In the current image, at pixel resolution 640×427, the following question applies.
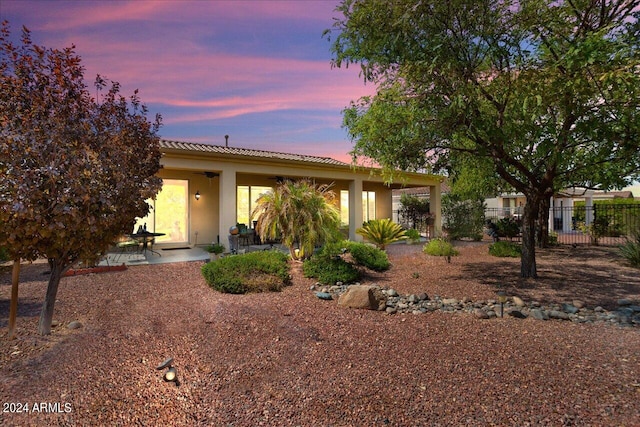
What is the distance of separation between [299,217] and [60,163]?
5.58 m

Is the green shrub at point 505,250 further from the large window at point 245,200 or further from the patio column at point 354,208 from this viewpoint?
the large window at point 245,200

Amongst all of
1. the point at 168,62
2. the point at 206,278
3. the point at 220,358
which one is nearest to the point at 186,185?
the point at 168,62

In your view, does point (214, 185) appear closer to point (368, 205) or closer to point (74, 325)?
point (368, 205)

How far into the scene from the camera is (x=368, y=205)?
2131cm

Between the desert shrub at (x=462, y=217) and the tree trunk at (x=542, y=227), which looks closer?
the tree trunk at (x=542, y=227)

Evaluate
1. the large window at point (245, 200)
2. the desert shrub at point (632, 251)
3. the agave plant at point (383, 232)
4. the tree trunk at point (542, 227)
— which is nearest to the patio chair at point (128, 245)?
the large window at point (245, 200)

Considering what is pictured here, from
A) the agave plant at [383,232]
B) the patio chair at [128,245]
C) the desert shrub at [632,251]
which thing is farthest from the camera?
the agave plant at [383,232]

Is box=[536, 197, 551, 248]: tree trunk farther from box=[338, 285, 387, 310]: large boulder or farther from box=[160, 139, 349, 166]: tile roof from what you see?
box=[338, 285, 387, 310]: large boulder

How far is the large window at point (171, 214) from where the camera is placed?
13727 mm

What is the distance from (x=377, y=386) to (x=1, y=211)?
13.9 ft

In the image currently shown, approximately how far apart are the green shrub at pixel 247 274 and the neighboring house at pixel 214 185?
13.6 ft

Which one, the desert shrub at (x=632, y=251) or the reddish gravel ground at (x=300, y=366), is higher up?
the desert shrub at (x=632, y=251)

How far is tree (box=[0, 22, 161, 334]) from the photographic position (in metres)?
3.87

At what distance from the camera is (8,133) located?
3896 mm
